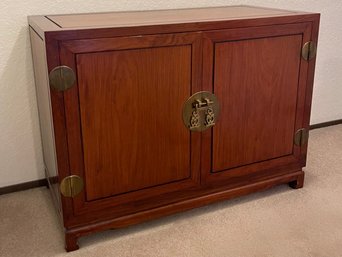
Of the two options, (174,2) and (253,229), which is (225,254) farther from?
(174,2)

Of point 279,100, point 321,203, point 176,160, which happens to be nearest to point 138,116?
point 176,160

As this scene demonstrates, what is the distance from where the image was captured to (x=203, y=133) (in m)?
1.31

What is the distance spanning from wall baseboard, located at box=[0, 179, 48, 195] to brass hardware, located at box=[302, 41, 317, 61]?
1051mm

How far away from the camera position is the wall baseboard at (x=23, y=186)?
1550 millimetres

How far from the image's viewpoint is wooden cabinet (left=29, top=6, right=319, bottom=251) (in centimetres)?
111

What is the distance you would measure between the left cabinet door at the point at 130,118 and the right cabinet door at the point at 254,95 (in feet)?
0.23

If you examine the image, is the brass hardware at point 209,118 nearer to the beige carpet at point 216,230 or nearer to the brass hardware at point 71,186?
the beige carpet at point 216,230

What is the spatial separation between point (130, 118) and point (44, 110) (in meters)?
0.31

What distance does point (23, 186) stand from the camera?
1.58m

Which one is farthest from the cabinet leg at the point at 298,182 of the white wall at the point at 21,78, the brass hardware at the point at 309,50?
the white wall at the point at 21,78

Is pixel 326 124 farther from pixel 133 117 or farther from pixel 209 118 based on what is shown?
pixel 133 117

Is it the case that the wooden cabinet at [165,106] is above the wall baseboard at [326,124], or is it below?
above

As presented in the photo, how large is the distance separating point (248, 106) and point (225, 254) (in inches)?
18.5

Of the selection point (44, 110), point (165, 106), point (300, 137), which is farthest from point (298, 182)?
point (44, 110)
